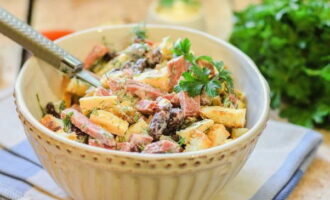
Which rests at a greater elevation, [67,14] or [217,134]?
[217,134]

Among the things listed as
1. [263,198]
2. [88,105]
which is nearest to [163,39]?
[88,105]

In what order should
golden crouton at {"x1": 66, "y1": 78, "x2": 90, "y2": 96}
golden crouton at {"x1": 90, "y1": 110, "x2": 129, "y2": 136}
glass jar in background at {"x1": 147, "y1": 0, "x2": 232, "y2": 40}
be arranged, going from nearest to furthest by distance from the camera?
golden crouton at {"x1": 90, "y1": 110, "x2": 129, "y2": 136} → golden crouton at {"x1": 66, "y1": 78, "x2": 90, "y2": 96} → glass jar in background at {"x1": 147, "y1": 0, "x2": 232, "y2": 40}

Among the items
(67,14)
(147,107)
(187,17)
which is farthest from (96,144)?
(67,14)

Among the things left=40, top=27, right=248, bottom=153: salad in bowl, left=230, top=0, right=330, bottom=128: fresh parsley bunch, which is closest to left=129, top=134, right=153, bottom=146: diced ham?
left=40, top=27, right=248, bottom=153: salad in bowl

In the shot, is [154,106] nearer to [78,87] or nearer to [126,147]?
[126,147]

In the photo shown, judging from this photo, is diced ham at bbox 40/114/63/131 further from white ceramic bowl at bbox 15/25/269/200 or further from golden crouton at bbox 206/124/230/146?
golden crouton at bbox 206/124/230/146
